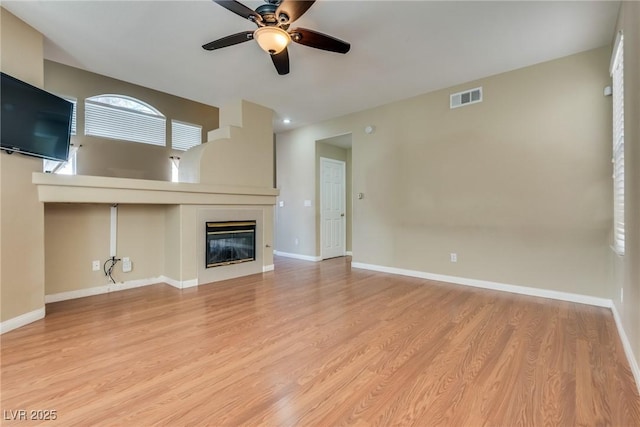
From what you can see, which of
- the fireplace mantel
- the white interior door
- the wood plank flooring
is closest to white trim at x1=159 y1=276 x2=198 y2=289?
the wood plank flooring

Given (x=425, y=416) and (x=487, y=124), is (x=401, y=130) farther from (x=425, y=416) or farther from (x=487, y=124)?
(x=425, y=416)

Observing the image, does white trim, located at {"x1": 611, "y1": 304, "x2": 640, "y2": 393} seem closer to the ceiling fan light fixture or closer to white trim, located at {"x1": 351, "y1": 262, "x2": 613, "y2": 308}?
white trim, located at {"x1": 351, "y1": 262, "x2": 613, "y2": 308}

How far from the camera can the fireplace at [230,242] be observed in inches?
167

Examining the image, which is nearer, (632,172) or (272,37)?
(632,172)

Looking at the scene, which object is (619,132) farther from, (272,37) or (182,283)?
(182,283)

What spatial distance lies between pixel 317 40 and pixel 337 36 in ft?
1.80

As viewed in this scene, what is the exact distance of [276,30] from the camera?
236 centimetres

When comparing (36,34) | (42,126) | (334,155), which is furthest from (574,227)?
(36,34)

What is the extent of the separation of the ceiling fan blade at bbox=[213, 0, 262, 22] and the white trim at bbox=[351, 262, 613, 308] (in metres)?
3.89

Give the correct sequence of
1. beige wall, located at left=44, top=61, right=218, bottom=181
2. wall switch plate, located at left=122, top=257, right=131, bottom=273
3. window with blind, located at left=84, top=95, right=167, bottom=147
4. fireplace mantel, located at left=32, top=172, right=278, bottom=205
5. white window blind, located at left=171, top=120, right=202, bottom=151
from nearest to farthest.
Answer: fireplace mantel, located at left=32, top=172, right=278, bottom=205 < wall switch plate, located at left=122, top=257, right=131, bottom=273 < beige wall, located at left=44, top=61, right=218, bottom=181 < window with blind, located at left=84, top=95, right=167, bottom=147 < white window blind, located at left=171, top=120, right=202, bottom=151

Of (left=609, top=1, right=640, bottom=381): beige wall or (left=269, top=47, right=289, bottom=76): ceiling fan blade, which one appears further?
(left=269, top=47, right=289, bottom=76): ceiling fan blade

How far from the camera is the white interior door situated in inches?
245

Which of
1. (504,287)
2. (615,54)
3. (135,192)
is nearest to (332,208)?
(504,287)

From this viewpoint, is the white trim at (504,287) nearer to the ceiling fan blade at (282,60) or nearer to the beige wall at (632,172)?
the beige wall at (632,172)
